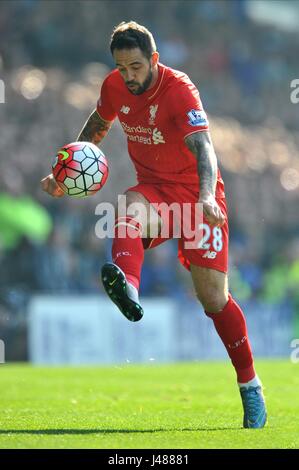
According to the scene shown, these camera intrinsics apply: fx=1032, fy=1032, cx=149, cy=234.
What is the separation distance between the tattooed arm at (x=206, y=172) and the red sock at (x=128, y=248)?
0.57m

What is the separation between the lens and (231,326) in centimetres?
714

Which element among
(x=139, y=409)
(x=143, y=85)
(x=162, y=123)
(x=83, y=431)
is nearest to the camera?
(x=83, y=431)

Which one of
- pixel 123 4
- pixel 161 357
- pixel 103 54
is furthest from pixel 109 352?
pixel 123 4

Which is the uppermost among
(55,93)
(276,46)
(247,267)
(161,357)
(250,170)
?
(276,46)

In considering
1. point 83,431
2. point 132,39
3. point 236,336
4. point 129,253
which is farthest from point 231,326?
point 132,39

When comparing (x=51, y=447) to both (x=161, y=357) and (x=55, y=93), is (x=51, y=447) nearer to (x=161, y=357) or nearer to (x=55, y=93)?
(x=161, y=357)

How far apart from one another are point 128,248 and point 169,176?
2.47 ft

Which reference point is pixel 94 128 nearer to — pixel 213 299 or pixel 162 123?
pixel 162 123

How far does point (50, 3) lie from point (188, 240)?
17083 mm

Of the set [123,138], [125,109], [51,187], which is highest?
[123,138]

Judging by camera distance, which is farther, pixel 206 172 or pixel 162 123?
pixel 162 123

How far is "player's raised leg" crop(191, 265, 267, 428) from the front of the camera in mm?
7035

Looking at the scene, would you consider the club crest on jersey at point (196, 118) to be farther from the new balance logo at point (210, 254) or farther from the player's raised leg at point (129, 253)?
the new balance logo at point (210, 254)

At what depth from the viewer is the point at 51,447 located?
555 cm
